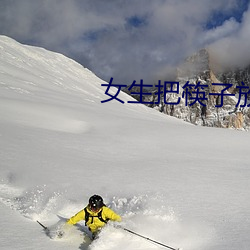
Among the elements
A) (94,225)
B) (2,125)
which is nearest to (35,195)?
(94,225)

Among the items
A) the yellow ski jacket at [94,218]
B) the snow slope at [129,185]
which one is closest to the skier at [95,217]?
the yellow ski jacket at [94,218]

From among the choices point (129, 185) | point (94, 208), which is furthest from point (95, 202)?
point (129, 185)

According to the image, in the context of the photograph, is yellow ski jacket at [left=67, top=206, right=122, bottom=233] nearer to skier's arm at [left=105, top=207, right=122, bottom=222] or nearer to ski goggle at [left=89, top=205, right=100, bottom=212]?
skier's arm at [left=105, top=207, right=122, bottom=222]

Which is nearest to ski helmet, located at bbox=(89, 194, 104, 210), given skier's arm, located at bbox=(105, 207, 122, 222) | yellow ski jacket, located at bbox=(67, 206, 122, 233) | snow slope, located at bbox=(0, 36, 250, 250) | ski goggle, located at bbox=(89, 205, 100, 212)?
ski goggle, located at bbox=(89, 205, 100, 212)

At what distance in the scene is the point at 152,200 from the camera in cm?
673

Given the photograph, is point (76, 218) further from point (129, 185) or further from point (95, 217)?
point (129, 185)

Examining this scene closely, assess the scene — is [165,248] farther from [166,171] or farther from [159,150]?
[159,150]

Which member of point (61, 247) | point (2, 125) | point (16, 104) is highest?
point (16, 104)

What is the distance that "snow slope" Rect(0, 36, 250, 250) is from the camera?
17.4 ft

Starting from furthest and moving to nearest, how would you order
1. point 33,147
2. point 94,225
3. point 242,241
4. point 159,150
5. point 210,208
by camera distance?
point 159,150, point 33,147, point 210,208, point 94,225, point 242,241

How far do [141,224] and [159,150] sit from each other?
629 centimetres

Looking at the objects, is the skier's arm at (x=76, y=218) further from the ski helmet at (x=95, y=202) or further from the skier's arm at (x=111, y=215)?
the skier's arm at (x=111, y=215)

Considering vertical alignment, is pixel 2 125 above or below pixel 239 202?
above

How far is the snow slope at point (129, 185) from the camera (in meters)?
5.29
